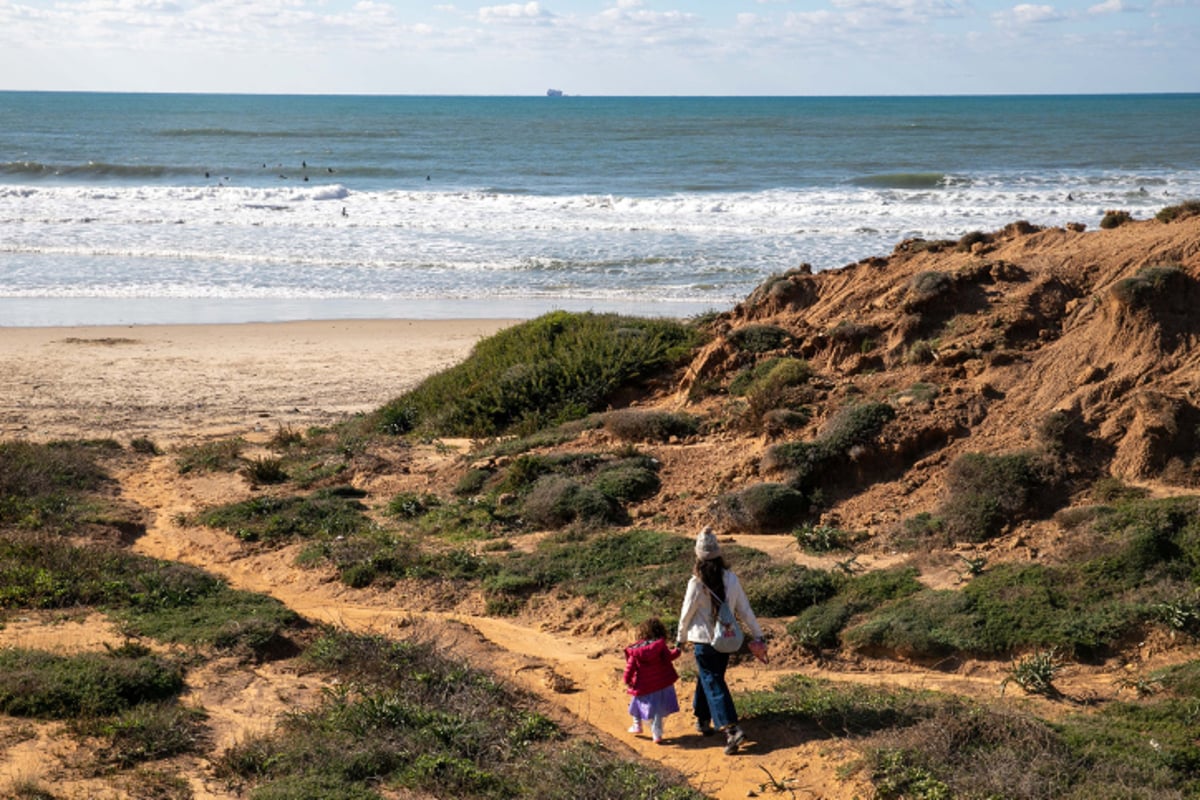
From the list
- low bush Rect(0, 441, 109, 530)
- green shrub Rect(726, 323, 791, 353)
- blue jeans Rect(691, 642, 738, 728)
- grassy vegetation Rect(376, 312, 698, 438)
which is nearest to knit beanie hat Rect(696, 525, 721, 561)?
blue jeans Rect(691, 642, 738, 728)

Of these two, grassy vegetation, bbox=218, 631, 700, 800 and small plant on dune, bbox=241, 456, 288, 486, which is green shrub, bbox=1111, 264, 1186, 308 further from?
small plant on dune, bbox=241, 456, 288, 486

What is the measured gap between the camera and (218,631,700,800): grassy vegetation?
6.31 m

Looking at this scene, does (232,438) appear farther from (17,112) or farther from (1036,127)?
(17,112)

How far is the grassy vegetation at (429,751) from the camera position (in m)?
6.31

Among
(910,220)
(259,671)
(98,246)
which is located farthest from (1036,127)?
(259,671)

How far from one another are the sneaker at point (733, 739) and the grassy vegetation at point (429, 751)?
1.88 feet

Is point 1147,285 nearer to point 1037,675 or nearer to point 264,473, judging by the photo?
point 1037,675

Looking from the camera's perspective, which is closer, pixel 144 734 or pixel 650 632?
pixel 144 734

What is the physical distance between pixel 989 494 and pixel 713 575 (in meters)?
3.89

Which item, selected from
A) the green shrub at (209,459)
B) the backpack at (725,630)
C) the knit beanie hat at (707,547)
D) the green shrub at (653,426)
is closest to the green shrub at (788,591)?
the backpack at (725,630)

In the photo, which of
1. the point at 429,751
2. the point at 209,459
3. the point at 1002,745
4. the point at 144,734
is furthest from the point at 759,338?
the point at 144,734

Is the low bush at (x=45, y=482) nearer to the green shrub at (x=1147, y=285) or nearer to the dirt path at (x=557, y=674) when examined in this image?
the dirt path at (x=557, y=674)

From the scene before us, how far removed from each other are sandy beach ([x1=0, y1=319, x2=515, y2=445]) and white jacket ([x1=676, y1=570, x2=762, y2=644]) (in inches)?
427

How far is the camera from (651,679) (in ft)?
23.9
